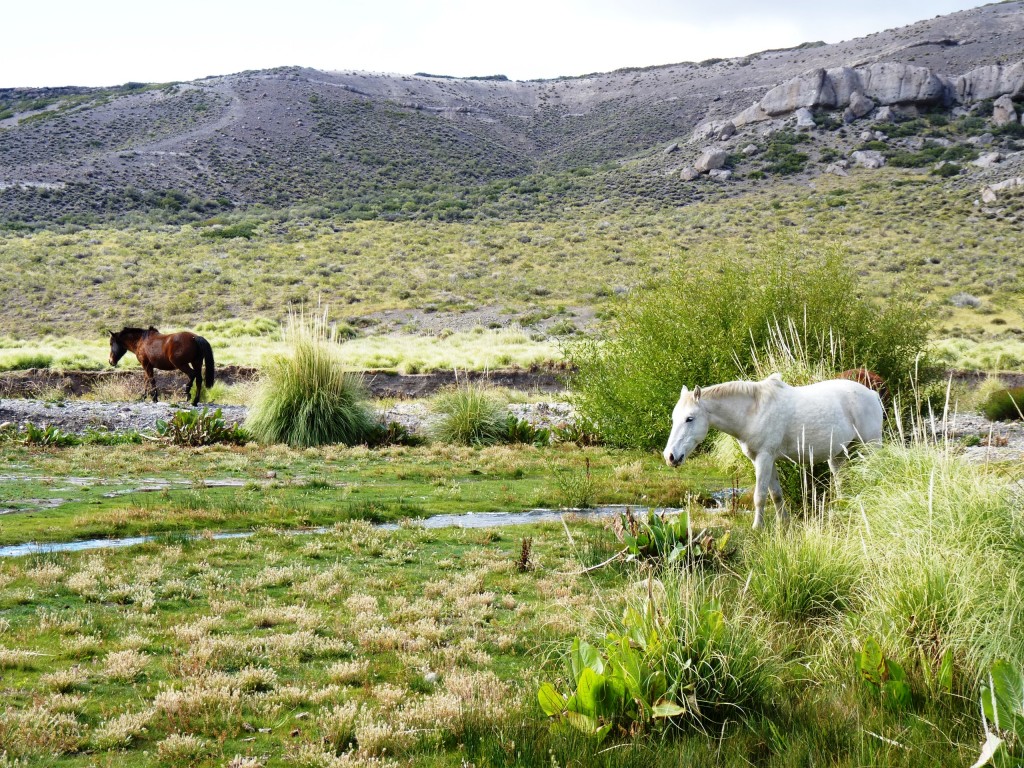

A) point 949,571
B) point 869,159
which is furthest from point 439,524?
point 869,159

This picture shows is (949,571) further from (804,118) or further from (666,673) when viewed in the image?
(804,118)

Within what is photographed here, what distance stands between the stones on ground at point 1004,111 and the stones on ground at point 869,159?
11251mm

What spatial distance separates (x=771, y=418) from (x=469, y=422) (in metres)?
10.2

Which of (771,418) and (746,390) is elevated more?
(746,390)

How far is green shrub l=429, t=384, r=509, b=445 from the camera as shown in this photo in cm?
1844

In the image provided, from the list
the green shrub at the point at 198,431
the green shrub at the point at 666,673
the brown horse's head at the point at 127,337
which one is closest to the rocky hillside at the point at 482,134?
the brown horse's head at the point at 127,337

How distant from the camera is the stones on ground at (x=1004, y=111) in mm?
70062

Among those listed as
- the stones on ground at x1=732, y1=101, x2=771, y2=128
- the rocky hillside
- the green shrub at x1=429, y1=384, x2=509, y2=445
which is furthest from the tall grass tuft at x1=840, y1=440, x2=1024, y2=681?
the stones on ground at x1=732, y1=101, x2=771, y2=128

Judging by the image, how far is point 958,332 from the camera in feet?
121

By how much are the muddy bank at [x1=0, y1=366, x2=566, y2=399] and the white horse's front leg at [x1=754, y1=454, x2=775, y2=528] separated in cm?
1748

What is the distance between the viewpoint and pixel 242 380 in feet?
90.1

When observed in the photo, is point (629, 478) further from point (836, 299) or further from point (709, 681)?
point (709, 681)

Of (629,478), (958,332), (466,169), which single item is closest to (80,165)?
(466,169)

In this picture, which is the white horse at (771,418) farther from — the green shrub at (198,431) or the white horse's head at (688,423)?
the green shrub at (198,431)
